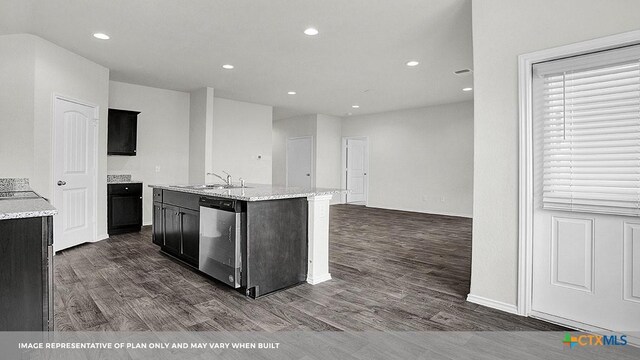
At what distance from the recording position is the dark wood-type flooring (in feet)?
7.47

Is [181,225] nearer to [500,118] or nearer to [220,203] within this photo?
[220,203]

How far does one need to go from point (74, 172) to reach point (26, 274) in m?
3.12

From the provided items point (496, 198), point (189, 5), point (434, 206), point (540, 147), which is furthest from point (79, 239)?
point (434, 206)

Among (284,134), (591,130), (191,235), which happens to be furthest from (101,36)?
(284,134)

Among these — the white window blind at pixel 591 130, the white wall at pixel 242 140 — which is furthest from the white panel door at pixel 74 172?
the white window blind at pixel 591 130

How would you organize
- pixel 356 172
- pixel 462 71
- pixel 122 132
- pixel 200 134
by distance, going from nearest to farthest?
pixel 462 71, pixel 122 132, pixel 200 134, pixel 356 172

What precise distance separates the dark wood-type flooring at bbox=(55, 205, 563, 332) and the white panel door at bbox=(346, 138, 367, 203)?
512cm

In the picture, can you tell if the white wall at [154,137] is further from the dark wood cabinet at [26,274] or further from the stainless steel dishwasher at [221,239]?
the dark wood cabinet at [26,274]

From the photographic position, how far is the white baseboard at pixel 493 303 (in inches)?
95.9

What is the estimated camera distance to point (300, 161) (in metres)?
9.48

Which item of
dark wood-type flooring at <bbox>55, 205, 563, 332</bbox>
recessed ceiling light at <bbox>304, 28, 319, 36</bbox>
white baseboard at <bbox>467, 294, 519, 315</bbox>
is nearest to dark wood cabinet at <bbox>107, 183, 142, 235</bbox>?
dark wood-type flooring at <bbox>55, 205, 563, 332</bbox>

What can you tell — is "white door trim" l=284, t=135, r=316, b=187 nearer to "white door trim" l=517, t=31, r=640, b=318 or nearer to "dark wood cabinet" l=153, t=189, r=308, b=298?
"dark wood cabinet" l=153, t=189, r=308, b=298

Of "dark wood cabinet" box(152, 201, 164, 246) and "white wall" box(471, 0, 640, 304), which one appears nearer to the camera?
"white wall" box(471, 0, 640, 304)

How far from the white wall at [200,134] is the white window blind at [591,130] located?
5190mm
